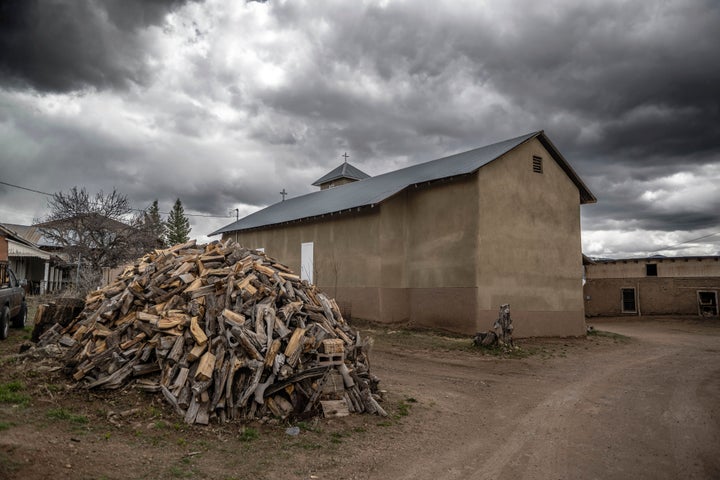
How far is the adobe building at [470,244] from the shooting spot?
17875 mm

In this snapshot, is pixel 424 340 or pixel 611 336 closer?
pixel 424 340

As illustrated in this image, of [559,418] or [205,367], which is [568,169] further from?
[205,367]

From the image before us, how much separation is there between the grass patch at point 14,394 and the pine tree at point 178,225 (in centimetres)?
5898

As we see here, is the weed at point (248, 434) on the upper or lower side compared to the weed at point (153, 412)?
lower

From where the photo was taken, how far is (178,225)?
66500 millimetres

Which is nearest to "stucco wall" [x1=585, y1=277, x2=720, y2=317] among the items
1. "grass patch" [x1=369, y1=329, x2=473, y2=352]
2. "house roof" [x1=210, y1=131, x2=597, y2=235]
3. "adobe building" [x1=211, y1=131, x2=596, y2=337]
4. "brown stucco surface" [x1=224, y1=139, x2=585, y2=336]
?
"house roof" [x1=210, y1=131, x2=597, y2=235]

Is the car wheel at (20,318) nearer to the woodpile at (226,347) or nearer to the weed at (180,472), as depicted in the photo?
the woodpile at (226,347)

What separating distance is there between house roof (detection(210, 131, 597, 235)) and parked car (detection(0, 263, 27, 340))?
1180 cm

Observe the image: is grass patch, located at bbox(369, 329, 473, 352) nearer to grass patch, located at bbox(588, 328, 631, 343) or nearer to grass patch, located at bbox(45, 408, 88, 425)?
grass patch, located at bbox(588, 328, 631, 343)

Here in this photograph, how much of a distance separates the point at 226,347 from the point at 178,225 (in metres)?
63.2

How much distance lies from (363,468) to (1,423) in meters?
4.52

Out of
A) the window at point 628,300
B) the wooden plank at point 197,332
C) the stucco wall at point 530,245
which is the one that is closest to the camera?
the wooden plank at point 197,332

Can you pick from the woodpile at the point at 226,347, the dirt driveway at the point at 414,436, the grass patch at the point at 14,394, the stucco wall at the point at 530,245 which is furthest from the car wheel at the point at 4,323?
the stucco wall at the point at 530,245

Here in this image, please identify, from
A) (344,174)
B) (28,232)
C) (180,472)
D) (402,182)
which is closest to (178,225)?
(28,232)
